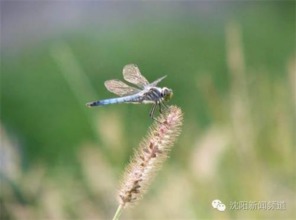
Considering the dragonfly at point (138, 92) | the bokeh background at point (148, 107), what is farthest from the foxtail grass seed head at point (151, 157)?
the bokeh background at point (148, 107)

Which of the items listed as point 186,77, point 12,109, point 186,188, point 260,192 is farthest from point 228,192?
point 12,109

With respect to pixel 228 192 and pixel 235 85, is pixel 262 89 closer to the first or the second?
pixel 228 192

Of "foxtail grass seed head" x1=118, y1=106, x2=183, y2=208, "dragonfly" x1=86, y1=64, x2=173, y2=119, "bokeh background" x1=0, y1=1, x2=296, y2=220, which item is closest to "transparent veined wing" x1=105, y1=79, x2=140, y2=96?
"dragonfly" x1=86, y1=64, x2=173, y2=119

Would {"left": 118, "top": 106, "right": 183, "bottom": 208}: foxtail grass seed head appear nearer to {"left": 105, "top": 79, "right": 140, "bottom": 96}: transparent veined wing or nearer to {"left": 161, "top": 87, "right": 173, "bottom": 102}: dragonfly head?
{"left": 161, "top": 87, "right": 173, "bottom": 102}: dragonfly head

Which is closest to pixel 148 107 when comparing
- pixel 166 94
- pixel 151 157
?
pixel 166 94

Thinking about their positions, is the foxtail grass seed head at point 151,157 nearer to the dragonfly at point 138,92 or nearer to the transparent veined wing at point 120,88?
the dragonfly at point 138,92

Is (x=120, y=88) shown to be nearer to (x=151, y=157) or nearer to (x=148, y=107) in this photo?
(x=151, y=157)
